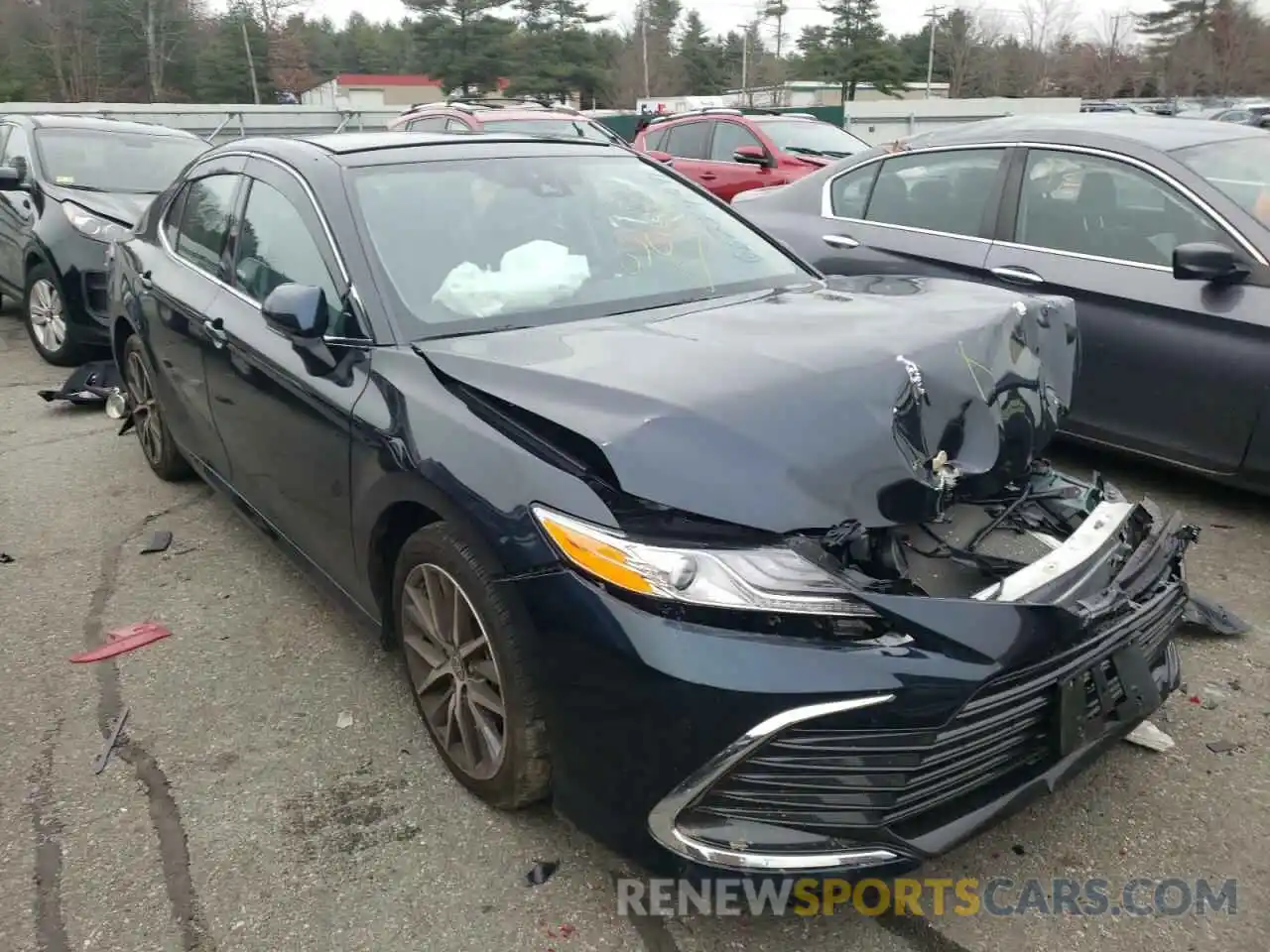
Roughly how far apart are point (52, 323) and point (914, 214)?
5.94 m

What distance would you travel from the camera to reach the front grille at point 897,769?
1.98 m

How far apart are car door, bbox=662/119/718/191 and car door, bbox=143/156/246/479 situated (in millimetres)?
8373

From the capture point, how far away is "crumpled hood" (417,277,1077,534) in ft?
7.11

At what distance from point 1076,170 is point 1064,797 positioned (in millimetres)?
3163

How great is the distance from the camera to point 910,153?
5.43m

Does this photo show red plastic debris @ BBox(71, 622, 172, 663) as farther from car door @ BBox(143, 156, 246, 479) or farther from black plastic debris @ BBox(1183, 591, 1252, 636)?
black plastic debris @ BBox(1183, 591, 1252, 636)

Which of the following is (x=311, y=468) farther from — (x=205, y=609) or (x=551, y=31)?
(x=551, y=31)

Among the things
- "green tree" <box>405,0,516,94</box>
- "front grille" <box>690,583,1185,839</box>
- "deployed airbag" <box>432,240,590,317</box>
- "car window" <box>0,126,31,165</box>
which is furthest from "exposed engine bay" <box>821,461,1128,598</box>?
"green tree" <box>405,0,516,94</box>

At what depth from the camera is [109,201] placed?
732cm

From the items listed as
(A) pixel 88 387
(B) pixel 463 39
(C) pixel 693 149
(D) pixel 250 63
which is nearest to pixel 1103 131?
(A) pixel 88 387

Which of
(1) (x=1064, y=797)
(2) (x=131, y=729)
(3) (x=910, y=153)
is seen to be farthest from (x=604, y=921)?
(3) (x=910, y=153)

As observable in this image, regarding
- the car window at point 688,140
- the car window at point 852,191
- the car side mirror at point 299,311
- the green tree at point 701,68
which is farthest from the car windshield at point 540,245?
the green tree at point 701,68

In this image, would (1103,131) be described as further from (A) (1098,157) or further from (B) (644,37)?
(B) (644,37)

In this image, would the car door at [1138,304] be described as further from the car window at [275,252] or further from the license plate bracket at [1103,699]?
the car window at [275,252]
